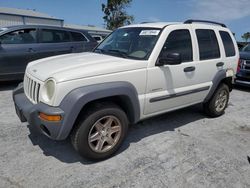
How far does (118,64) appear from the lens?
297 cm

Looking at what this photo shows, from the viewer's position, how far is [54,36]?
6.68 meters

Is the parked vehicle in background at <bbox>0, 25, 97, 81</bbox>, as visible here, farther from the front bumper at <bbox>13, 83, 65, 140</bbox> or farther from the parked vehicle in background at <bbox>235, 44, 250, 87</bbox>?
the parked vehicle in background at <bbox>235, 44, 250, 87</bbox>

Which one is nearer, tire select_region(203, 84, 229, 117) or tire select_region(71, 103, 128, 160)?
tire select_region(71, 103, 128, 160)

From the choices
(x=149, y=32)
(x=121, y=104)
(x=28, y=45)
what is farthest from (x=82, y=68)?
(x=28, y=45)

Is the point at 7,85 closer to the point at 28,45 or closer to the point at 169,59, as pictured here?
the point at 28,45

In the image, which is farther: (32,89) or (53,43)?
(53,43)

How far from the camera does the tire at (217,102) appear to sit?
459 centimetres

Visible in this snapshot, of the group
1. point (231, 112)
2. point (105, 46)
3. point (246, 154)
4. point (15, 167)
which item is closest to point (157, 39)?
point (105, 46)

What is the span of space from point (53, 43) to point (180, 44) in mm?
4210

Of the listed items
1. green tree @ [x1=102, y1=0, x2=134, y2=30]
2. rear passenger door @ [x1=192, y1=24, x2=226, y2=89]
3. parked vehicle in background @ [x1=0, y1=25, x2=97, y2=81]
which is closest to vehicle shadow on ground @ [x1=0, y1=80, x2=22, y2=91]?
parked vehicle in background @ [x1=0, y1=25, x2=97, y2=81]

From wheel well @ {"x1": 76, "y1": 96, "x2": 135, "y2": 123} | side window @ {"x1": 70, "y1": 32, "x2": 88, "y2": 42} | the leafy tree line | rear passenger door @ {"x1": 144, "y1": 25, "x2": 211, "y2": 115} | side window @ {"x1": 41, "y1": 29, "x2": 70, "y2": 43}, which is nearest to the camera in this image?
wheel well @ {"x1": 76, "y1": 96, "x2": 135, "y2": 123}

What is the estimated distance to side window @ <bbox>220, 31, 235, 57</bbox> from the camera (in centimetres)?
455

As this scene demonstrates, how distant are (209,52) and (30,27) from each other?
473 centimetres

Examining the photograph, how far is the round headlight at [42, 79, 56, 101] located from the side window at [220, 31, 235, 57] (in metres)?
3.52
